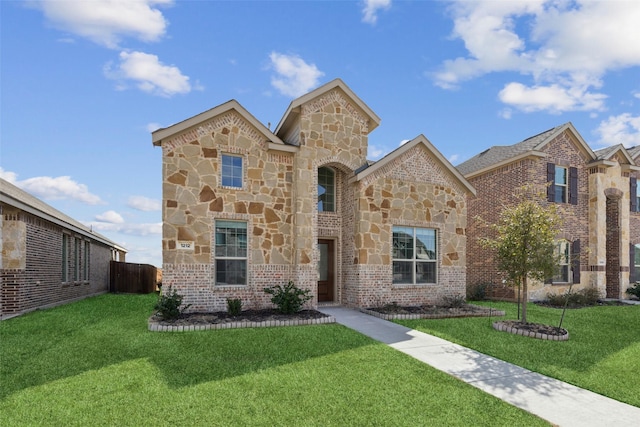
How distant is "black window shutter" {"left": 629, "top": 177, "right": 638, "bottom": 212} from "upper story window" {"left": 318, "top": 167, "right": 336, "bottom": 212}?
16.7 metres

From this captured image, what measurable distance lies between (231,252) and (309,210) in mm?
2723

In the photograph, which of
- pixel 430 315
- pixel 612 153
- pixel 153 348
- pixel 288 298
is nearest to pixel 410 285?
pixel 430 315

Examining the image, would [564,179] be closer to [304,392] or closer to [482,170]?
[482,170]

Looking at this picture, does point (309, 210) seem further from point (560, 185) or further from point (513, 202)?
point (560, 185)

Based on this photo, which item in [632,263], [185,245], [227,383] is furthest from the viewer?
[632,263]

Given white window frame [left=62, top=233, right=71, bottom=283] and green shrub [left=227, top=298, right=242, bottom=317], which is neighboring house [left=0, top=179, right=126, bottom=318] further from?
green shrub [left=227, top=298, right=242, bottom=317]

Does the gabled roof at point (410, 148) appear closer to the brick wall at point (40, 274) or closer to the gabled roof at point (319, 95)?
the gabled roof at point (319, 95)

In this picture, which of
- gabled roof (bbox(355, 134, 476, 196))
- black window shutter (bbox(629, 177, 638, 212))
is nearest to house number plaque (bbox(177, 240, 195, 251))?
gabled roof (bbox(355, 134, 476, 196))

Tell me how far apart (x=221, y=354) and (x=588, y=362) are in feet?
22.6

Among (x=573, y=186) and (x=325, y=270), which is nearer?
(x=325, y=270)

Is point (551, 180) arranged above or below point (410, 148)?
below

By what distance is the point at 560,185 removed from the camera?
1872cm

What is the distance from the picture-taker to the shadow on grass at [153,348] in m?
6.56

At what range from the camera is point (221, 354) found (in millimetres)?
7531
